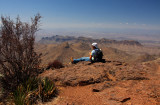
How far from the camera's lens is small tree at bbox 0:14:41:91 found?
4.04m

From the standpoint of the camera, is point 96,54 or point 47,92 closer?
point 47,92

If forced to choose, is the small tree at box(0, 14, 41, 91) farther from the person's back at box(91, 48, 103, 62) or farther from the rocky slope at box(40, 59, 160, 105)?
the person's back at box(91, 48, 103, 62)

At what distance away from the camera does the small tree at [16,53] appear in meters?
4.04

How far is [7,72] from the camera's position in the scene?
4543mm

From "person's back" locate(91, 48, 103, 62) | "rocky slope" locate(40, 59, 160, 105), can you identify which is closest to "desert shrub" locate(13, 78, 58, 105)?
"rocky slope" locate(40, 59, 160, 105)

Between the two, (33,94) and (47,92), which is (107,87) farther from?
(33,94)

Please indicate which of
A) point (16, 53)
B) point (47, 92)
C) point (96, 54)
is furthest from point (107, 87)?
point (16, 53)

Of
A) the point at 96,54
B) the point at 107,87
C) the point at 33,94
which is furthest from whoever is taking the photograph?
the point at 96,54

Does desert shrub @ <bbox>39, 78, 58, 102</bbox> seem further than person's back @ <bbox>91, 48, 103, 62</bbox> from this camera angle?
No

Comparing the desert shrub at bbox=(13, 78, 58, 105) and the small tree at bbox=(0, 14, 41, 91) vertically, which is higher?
the small tree at bbox=(0, 14, 41, 91)

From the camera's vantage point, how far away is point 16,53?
4.34m

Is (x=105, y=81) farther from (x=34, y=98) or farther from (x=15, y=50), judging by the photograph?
(x=15, y=50)

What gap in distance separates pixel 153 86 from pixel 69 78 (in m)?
3.01

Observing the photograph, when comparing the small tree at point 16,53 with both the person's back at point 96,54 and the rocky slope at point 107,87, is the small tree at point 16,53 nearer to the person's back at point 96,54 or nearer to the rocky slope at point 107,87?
the rocky slope at point 107,87
